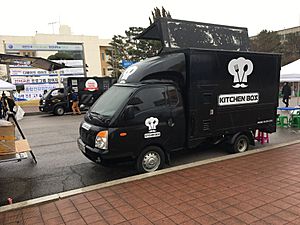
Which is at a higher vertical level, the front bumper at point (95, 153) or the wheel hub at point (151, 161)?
the front bumper at point (95, 153)

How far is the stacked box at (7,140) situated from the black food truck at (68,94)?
12.3m

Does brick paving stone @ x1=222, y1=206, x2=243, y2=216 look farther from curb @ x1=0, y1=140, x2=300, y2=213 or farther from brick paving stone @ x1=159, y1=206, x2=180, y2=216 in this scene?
curb @ x1=0, y1=140, x2=300, y2=213

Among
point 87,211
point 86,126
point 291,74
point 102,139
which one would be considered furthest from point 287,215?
point 291,74

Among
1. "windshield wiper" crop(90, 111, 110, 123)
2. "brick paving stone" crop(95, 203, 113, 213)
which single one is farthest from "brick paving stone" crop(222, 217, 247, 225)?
"windshield wiper" crop(90, 111, 110, 123)

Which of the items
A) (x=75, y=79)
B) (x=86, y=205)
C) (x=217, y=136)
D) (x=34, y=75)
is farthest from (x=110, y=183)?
(x=34, y=75)

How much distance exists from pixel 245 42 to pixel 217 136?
2995 mm

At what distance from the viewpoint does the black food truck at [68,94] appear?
55.1 ft

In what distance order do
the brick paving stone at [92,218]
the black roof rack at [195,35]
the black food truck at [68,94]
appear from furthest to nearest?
1. the black food truck at [68,94]
2. the black roof rack at [195,35]
3. the brick paving stone at [92,218]

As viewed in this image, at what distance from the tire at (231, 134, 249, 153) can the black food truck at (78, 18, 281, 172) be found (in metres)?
0.03

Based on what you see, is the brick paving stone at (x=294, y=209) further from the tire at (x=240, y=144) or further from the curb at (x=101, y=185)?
the tire at (x=240, y=144)

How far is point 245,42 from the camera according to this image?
7.24m

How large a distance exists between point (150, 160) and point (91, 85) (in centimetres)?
1351

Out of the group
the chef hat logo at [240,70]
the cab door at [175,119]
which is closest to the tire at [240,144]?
the chef hat logo at [240,70]

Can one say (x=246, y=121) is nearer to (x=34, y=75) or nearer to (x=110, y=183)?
(x=110, y=183)
